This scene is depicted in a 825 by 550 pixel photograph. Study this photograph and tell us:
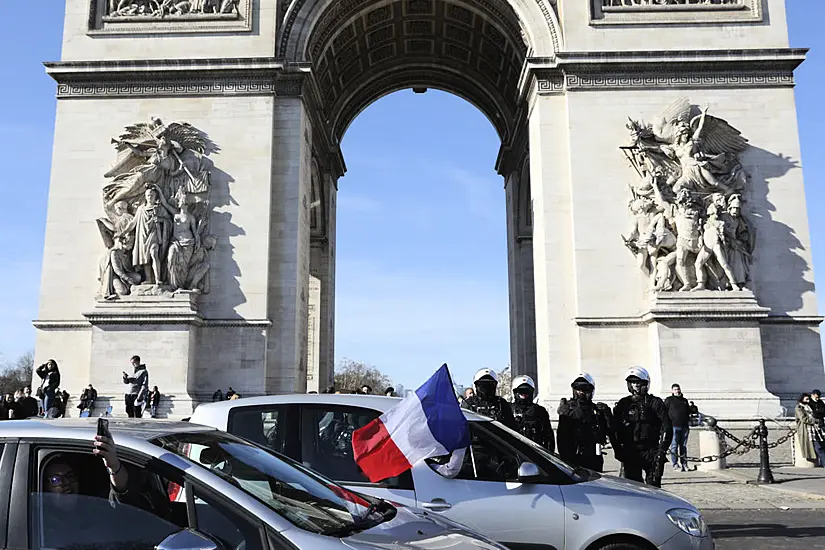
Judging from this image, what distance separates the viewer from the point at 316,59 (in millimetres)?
23531

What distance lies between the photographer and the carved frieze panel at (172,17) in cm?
2147

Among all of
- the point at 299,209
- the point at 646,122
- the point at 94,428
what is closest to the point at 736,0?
the point at 646,122

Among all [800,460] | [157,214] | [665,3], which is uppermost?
[665,3]

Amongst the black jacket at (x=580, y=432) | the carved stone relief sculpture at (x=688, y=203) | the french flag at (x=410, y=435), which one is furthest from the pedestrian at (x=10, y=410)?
the carved stone relief sculpture at (x=688, y=203)

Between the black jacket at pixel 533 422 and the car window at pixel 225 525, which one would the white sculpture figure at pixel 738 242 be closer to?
the black jacket at pixel 533 422

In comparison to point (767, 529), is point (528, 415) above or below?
above

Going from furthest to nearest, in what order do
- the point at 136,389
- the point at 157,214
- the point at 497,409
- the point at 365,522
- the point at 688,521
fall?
the point at 157,214
the point at 136,389
the point at 497,409
the point at 688,521
the point at 365,522

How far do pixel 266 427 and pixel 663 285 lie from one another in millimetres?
14817

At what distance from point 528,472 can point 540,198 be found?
1598 cm

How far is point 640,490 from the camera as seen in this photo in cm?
586

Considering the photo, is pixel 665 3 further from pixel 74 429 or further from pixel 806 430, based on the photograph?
pixel 74 429

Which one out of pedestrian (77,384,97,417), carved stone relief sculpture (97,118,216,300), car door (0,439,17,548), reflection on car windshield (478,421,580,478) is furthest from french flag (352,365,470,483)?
carved stone relief sculpture (97,118,216,300)

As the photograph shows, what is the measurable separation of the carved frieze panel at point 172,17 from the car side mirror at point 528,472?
61.4 ft

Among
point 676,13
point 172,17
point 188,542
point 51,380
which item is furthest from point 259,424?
point 676,13
